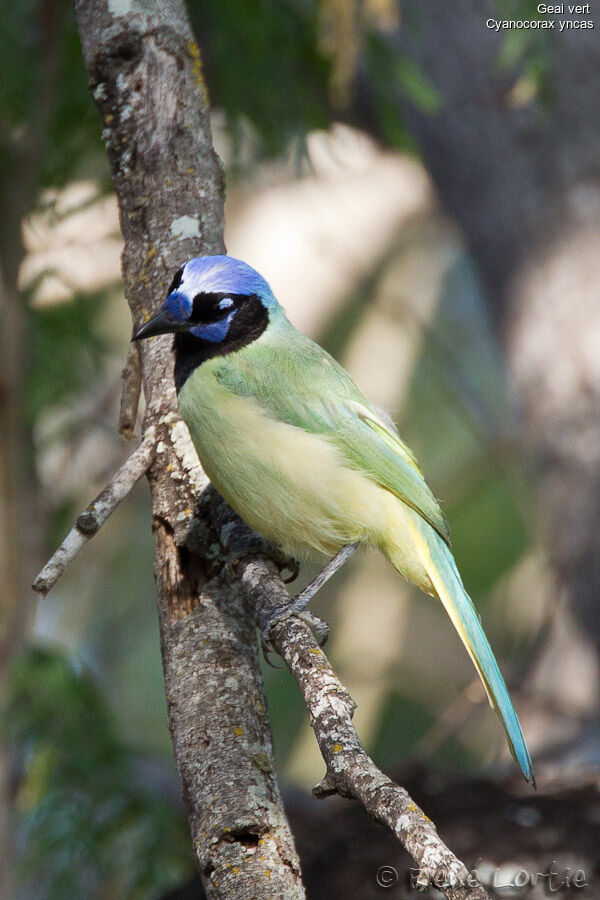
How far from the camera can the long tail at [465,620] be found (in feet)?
7.40

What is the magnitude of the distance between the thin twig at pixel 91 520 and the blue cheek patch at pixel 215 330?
0.40 meters

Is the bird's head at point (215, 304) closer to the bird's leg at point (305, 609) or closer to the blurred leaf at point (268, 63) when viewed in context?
the bird's leg at point (305, 609)

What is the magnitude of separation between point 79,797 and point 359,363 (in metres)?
4.55

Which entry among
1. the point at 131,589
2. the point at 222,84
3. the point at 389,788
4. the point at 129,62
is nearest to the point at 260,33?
the point at 222,84

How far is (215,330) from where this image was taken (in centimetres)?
255

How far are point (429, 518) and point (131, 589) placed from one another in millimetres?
5535

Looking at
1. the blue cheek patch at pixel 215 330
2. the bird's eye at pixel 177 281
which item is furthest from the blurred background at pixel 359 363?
the bird's eye at pixel 177 281

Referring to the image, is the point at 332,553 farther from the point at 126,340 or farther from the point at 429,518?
the point at 126,340

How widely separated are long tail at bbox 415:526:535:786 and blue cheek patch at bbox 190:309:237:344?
31.2 inches

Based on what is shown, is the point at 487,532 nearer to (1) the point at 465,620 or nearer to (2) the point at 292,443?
(1) the point at 465,620

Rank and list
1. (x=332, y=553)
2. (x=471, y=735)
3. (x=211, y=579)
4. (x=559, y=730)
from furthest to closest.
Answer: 1. (x=471, y=735)
2. (x=559, y=730)
3. (x=332, y=553)
4. (x=211, y=579)

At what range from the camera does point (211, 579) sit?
2.26 meters

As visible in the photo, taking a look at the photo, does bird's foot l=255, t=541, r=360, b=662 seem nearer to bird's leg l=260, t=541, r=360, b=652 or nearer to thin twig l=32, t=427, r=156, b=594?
bird's leg l=260, t=541, r=360, b=652

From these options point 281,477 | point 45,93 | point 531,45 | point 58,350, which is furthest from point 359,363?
point 281,477
